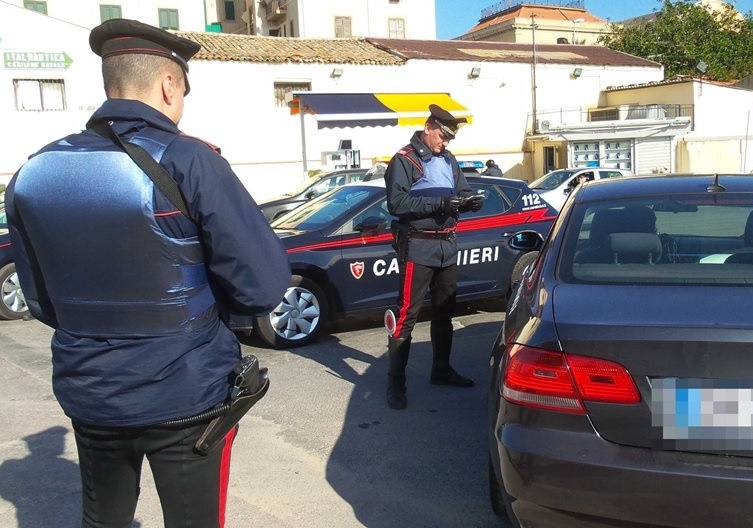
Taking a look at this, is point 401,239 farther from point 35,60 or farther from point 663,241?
point 35,60

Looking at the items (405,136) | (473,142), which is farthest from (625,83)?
(405,136)

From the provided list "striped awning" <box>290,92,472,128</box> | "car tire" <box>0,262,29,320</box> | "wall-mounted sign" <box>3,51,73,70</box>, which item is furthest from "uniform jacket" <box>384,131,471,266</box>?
"wall-mounted sign" <box>3,51,73,70</box>

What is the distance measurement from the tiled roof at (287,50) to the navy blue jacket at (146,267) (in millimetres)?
24149

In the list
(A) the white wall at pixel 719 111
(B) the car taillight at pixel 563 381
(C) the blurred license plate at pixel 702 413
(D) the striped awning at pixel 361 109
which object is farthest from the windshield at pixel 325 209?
(A) the white wall at pixel 719 111

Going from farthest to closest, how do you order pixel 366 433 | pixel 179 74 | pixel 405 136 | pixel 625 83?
1. pixel 625 83
2. pixel 405 136
3. pixel 366 433
4. pixel 179 74

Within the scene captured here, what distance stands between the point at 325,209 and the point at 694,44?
42.1m

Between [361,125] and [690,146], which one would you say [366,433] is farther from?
[690,146]

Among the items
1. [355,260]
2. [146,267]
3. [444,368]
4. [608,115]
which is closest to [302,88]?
[608,115]

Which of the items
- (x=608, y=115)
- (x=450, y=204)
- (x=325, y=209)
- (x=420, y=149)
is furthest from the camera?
(x=608, y=115)

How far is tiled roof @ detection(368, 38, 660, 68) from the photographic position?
2972cm

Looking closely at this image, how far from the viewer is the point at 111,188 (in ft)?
5.75

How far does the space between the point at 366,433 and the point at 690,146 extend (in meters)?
27.8

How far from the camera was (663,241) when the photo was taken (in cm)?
323

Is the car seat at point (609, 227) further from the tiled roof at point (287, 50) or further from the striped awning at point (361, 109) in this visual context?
the tiled roof at point (287, 50)
